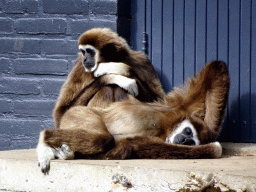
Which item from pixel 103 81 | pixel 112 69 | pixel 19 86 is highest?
pixel 112 69

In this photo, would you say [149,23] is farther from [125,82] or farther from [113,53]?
[125,82]

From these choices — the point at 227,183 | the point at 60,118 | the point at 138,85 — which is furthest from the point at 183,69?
the point at 227,183

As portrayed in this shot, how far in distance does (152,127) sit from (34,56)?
6.86ft

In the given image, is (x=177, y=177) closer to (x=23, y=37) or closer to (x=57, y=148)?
(x=57, y=148)

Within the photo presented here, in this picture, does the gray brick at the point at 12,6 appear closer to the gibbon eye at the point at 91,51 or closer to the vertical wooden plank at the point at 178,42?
the gibbon eye at the point at 91,51

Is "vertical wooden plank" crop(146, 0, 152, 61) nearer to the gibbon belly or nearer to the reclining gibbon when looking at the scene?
the reclining gibbon

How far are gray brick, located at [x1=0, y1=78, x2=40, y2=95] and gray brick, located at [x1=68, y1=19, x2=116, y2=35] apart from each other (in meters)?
0.84

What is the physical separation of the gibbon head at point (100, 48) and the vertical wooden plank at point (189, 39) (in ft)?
2.64

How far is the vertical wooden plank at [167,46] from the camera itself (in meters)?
5.27

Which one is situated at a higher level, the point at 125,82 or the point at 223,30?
the point at 223,30

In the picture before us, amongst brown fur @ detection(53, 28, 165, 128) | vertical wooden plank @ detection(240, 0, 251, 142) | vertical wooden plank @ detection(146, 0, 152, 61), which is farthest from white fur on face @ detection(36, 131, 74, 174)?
vertical wooden plank @ detection(240, 0, 251, 142)

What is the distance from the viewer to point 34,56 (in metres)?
5.50

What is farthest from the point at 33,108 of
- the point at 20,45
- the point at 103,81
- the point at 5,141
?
the point at 103,81

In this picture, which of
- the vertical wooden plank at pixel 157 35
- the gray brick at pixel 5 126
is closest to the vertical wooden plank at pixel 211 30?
the vertical wooden plank at pixel 157 35
